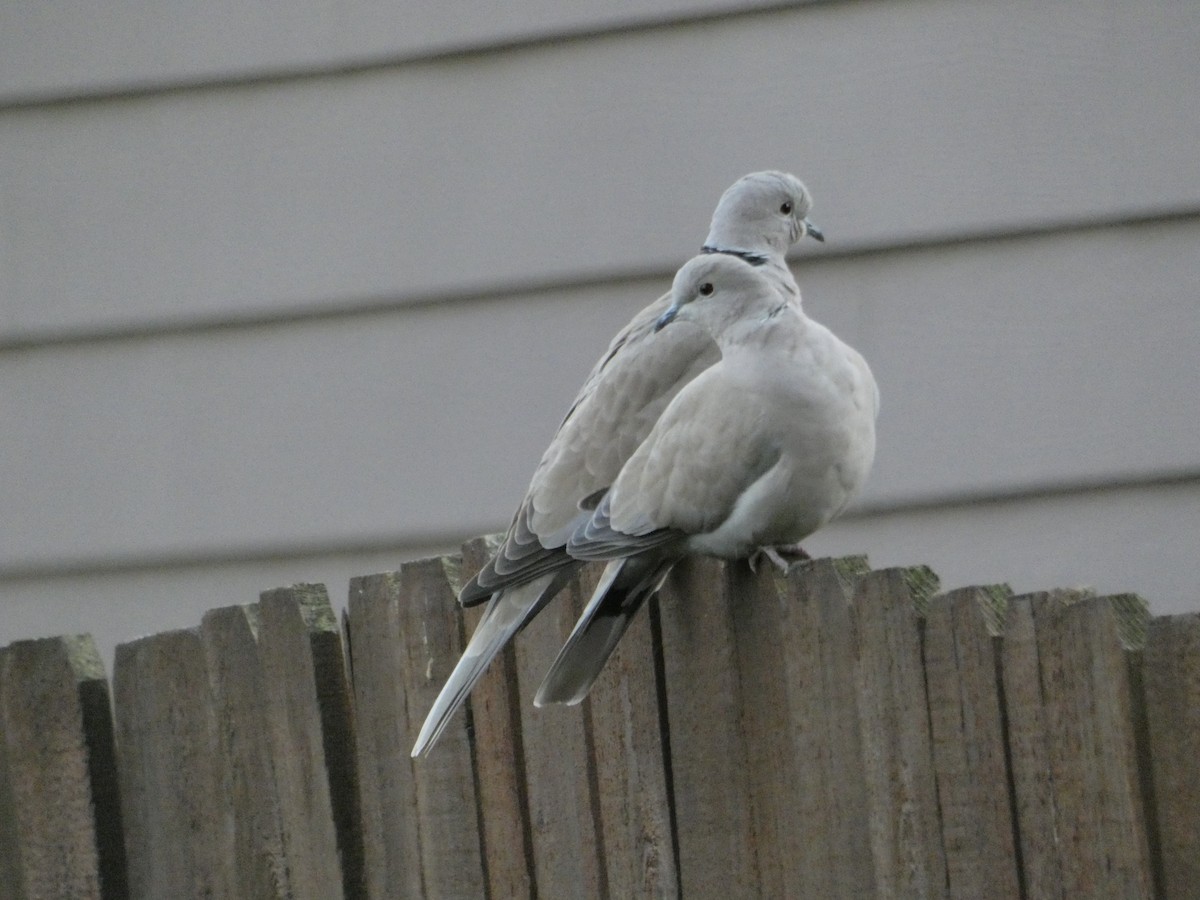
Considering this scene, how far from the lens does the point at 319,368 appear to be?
4258mm

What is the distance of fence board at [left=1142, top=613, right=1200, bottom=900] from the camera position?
214 centimetres

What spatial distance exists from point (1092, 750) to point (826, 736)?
0.38 m

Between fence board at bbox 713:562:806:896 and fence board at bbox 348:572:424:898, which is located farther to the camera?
fence board at bbox 348:572:424:898

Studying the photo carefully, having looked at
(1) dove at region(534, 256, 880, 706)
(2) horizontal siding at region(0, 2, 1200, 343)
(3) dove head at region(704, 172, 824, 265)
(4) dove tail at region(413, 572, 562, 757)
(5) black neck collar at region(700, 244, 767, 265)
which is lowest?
(4) dove tail at region(413, 572, 562, 757)

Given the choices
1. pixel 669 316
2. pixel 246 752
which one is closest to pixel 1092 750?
pixel 669 316

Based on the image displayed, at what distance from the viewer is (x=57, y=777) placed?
2.87 metres

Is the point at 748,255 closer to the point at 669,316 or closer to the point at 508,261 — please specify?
the point at 669,316

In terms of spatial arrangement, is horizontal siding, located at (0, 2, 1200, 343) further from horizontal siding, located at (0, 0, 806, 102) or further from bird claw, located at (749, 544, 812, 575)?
bird claw, located at (749, 544, 812, 575)

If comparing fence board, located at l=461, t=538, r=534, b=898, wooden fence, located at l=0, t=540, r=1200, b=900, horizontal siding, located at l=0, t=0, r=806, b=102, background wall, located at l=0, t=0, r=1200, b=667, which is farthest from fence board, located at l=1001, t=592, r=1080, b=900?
horizontal siding, located at l=0, t=0, r=806, b=102

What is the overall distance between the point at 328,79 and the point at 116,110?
1.87 feet

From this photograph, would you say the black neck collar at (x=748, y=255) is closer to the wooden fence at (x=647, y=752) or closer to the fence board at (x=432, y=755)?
the wooden fence at (x=647, y=752)

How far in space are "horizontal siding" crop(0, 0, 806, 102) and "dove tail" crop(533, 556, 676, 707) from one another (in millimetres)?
1835

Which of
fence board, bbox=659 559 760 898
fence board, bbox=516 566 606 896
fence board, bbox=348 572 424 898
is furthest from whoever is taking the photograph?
fence board, bbox=348 572 424 898

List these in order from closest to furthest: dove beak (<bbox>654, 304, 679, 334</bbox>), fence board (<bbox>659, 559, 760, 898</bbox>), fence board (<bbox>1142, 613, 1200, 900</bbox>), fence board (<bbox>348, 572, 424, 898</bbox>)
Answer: fence board (<bbox>1142, 613, 1200, 900</bbox>), fence board (<bbox>659, 559, 760, 898</bbox>), fence board (<bbox>348, 572, 424, 898</bbox>), dove beak (<bbox>654, 304, 679, 334</bbox>)
